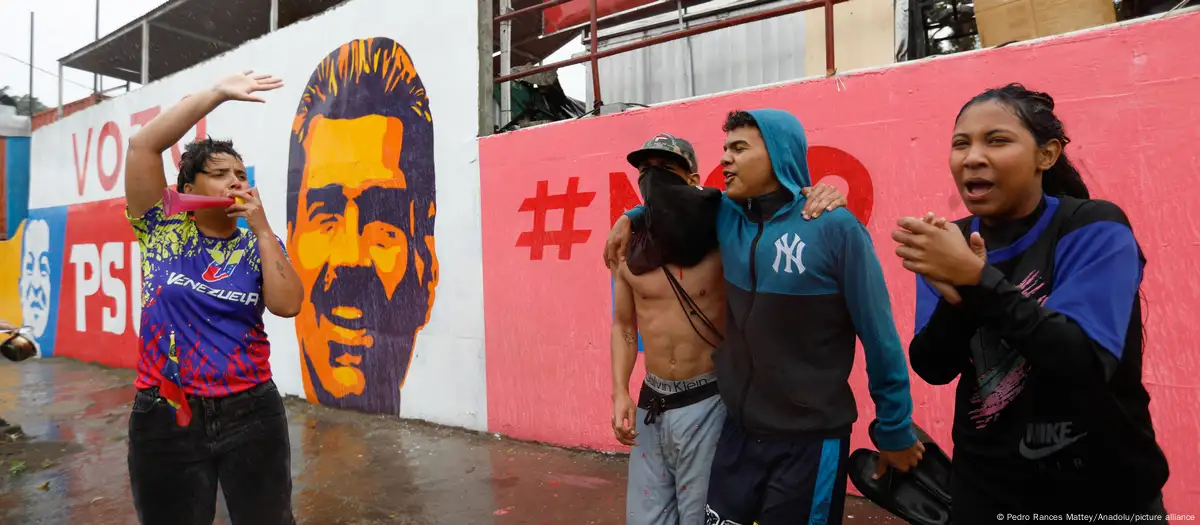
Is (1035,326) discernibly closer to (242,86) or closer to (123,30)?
(242,86)

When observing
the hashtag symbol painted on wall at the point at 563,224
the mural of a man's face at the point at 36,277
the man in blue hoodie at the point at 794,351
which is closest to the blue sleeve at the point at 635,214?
the man in blue hoodie at the point at 794,351

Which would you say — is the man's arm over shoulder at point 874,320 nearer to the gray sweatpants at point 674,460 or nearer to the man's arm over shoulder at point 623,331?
the gray sweatpants at point 674,460

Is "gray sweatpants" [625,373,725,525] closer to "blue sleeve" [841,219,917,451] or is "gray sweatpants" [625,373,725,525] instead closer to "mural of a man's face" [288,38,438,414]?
"blue sleeve" [841,219,917,451]

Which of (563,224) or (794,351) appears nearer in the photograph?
(794,351)

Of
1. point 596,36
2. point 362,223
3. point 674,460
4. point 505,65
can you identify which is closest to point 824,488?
point 674,460

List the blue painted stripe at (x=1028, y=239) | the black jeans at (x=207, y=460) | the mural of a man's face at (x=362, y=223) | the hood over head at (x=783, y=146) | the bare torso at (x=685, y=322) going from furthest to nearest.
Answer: the mural of a man's face at (x=362, y=223) < the bare torso at (x=685, y=322) < the black jeans at (x=207, y=460) < the hood over head at (x=783, y=146) < the blue painted stripe at (x=1028, y=239)

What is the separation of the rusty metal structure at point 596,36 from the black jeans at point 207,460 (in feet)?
9.70

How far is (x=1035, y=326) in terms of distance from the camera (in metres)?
1.16

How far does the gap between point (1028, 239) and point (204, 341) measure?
2.19 metres

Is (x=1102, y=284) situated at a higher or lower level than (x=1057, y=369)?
higher

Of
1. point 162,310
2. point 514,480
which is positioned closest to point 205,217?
point 162,310

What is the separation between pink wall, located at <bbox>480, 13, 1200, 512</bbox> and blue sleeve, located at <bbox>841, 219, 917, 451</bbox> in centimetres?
167

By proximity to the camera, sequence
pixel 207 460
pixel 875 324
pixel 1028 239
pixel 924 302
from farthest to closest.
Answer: pixel 207 460 < pixel 875 324 < pixel 924 302 < pixel 1028 239

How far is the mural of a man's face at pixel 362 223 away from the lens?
18.0 feet
